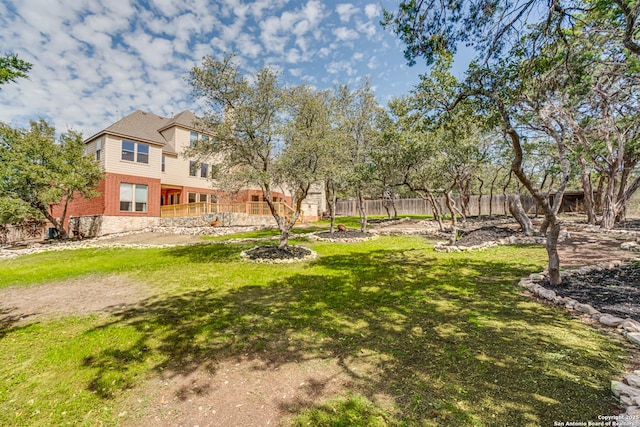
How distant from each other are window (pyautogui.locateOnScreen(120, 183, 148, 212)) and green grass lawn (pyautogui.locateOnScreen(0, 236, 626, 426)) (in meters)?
15.9

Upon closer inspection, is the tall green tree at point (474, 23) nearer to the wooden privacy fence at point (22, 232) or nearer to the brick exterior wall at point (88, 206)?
the brick exterior wall at point (88, 206)

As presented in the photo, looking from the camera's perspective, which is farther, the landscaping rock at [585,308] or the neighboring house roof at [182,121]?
the neighboring house roof at [182,121]

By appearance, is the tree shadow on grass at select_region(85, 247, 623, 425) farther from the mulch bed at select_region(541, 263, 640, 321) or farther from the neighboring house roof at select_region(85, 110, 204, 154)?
the neighboring house roof at select_region(85, 110, 204, 154)

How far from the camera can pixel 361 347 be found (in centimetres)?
363

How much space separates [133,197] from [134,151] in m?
3.47

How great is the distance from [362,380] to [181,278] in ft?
21.7

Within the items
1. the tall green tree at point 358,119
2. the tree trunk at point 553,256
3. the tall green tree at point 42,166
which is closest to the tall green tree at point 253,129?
the tall green tree at point 358,119

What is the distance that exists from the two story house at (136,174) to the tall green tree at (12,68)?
A: 42.3ft

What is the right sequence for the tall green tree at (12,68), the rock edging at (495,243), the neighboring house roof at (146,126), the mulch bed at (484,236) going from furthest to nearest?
the neighboring house roof at (146,126), the mulch bed at (484,236), the rock edging at (495,243), the tall green tree at (12,68)

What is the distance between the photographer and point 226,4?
974cm

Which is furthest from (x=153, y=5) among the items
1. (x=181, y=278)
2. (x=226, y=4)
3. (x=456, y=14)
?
(x=456, y=14)

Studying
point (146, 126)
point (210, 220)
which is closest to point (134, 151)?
point (146, 126)

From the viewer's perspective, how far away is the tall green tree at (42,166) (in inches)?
598

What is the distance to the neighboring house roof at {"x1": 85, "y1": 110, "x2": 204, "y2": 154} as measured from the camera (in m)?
19.5
